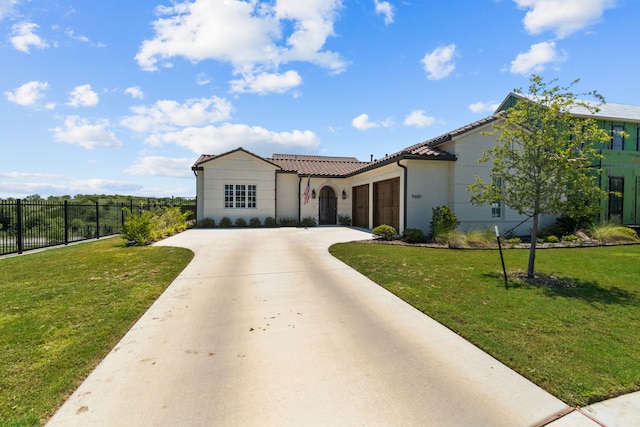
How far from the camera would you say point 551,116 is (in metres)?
7.09

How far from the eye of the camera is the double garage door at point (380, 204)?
1496cm

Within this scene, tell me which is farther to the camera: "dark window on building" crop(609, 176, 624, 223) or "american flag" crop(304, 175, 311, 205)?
"american flag" crop(304, 175, 311, 205)

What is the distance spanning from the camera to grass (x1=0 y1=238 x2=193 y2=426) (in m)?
3.03

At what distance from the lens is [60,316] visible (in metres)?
4.81

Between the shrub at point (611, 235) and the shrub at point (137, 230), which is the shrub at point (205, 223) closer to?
the shrub at point (137, 230)

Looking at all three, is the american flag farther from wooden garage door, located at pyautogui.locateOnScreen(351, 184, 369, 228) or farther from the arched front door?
wooden garage door, located at pyautogui.locateOnScreen(351, 184, 369, 228)

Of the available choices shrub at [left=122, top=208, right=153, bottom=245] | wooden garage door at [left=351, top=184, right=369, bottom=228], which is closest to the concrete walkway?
shrub at [left=122, top=208, right=153, bottom=245]

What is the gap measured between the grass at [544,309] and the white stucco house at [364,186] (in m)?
4.57

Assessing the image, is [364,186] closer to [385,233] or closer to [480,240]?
[385,233]

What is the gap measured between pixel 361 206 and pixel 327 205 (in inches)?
154

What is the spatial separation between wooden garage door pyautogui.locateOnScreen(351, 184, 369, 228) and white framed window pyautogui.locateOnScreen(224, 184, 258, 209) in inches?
252

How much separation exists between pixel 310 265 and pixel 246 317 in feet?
12.4

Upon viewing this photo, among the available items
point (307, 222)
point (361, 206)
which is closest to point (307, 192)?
point (307, 222)

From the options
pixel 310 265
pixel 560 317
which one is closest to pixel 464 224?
pixel 310 265
